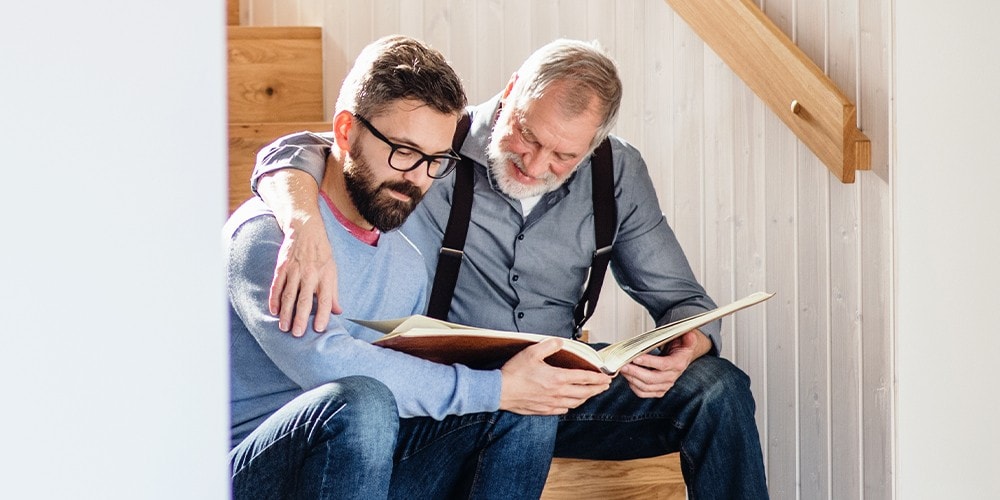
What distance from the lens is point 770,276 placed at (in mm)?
2016

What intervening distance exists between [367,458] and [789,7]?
51.3 inches

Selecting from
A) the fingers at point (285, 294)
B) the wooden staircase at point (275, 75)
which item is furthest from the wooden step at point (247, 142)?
the fingers at point (285, 294)

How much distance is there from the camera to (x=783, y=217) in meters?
1.99

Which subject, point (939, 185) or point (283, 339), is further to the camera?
point (283, 339)

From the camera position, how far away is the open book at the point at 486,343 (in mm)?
1231

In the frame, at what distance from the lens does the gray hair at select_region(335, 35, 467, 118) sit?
4.66ft

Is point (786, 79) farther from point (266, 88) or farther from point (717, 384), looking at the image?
point (266, 88)

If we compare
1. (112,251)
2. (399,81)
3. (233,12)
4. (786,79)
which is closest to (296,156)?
(399,81)

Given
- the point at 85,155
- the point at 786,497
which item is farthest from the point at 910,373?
the point at 786,497

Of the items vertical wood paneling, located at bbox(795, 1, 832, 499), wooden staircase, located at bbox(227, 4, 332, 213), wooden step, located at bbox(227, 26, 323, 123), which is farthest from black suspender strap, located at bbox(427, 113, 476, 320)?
wooden step, located at bbox(227, 26, 323, 123)

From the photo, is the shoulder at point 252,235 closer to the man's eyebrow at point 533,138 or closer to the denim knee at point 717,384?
the man's eyebrow at point 533,138

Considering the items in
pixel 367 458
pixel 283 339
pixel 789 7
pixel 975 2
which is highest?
pixel 789 7

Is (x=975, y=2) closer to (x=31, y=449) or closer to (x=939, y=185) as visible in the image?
(x=939, y=185)

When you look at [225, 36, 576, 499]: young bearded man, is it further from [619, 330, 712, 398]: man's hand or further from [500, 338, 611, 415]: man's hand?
[619, 330, 712, 398]: man's hand
